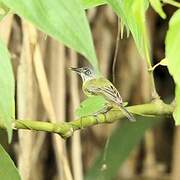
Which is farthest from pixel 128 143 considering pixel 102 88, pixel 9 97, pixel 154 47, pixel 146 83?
pixel 9 97

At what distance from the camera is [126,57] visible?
5.39 feet

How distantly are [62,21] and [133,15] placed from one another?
0.14 m

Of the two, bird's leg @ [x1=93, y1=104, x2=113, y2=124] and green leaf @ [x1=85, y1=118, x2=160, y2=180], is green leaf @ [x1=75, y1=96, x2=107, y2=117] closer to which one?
bird's leg @ [x1=93, y1=104, x2=113, y2=124]

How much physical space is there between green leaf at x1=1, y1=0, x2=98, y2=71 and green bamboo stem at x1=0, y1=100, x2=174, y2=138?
206mm

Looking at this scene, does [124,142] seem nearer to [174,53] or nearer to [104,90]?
[104,90]

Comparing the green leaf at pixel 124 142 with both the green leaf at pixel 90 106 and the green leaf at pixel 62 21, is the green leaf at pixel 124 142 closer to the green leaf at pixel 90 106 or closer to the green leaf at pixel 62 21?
the green leaf at pixel 90 106

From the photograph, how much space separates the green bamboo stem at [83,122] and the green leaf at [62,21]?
8.1 inches

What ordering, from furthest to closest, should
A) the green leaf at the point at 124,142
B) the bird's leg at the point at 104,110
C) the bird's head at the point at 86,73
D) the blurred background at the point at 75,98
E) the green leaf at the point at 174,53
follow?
the green leaf at the point at 124,142 < the blurred background at the point at 75,98 < the bird's head at the point at 86,73 < the bird's leg at the point at 104,110 < the green leaf at the point at 174,53

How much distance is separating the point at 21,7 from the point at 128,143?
3.79 ft

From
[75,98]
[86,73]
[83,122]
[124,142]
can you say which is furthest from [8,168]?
[124,142]

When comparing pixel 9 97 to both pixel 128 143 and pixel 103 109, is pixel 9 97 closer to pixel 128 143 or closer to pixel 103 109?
pixel 103 109

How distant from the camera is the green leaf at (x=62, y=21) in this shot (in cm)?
34

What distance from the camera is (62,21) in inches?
13.9

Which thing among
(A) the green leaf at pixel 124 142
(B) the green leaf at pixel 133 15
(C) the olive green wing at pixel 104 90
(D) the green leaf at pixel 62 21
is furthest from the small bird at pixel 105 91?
(A) the green leaf at pixel 124 142
